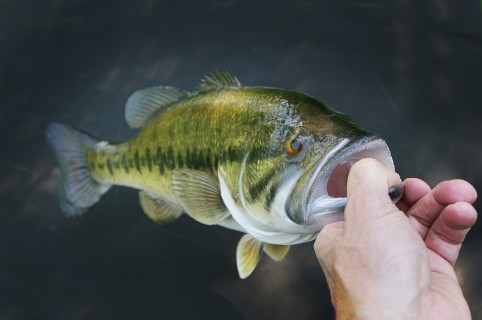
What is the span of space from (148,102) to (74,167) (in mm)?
233

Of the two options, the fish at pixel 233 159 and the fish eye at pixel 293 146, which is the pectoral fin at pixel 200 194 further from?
the fish eye at pixel 293 146

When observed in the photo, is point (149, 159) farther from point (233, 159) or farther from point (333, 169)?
point (333, 169)

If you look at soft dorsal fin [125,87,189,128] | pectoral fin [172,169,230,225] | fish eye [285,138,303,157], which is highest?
soft dorsal fin [125,87,189,128]

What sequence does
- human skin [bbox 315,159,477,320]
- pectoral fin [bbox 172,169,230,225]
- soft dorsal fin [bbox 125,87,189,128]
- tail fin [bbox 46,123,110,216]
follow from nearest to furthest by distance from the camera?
human skin [bbox 315,159,477,320] < pectoral fin [bbox 172,169,230,225] < soft dorsal fin [bbox 125,87,189,128] < tail fin [bbox 46,123,110,216]

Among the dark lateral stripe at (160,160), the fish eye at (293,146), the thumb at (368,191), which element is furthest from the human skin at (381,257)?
the dark lateral stripe at (160,160)

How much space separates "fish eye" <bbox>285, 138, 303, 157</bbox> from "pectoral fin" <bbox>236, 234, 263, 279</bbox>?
0.98 ft

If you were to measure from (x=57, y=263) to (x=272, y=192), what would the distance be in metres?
0.66

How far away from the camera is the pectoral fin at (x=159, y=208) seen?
1.13 meters

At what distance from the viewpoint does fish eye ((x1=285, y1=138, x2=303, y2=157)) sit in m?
0.75

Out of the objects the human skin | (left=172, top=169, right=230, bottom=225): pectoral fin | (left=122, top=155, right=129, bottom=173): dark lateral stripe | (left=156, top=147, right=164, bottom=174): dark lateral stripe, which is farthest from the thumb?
(left=122, top=155, right=129, bottom=173): dark lateral stripe

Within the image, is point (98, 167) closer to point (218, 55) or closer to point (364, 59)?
point (218, 55)

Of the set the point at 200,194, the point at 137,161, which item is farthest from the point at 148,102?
the point at 200,194

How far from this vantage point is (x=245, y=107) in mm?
880

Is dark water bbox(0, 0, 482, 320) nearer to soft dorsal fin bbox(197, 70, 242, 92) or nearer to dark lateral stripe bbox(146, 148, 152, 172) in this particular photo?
dark lateral stripe bbox(146, 148, 152, 172)
